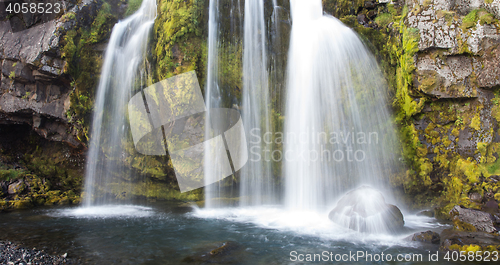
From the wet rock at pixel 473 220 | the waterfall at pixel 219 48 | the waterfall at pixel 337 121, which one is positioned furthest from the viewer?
the waterfall at pixel 219 48

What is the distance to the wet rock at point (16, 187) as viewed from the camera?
1182 cm

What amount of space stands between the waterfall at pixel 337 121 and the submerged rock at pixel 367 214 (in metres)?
1.84

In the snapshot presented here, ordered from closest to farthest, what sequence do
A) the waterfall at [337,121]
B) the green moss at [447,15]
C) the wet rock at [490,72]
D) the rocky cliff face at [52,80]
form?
the wet rock at [490,72] < the green moss at [447,15] < the waterfall at [337,121] < the rocky cliff face at [52,80]

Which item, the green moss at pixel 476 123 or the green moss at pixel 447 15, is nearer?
the green moss at pixel 476 123

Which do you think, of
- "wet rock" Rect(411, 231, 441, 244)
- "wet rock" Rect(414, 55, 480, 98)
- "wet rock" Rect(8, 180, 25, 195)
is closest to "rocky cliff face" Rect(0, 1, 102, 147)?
"wet rock" Rect(8, 180, 25, 195)

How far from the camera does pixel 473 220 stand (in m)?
7.13

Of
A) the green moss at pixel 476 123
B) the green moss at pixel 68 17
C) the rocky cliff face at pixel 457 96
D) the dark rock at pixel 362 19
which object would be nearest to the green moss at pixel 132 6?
the green moss at pixel 68 17

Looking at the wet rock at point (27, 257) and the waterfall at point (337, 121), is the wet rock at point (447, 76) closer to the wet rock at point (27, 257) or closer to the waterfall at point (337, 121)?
the waterfall at point (337, 121)

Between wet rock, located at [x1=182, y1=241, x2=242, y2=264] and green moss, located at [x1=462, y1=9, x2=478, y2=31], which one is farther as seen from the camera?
green moss, located at [x1=462, y1=9, x2=478, y2=31]

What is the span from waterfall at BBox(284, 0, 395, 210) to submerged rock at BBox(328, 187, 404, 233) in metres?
1.84

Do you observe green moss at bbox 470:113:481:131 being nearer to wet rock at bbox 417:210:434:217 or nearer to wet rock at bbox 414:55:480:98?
wet rock at bbox 414:55:480:98

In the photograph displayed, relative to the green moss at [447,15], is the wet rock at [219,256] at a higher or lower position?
lower

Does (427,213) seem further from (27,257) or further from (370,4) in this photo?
(27,257)

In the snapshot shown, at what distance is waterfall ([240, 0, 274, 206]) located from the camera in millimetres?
10711
